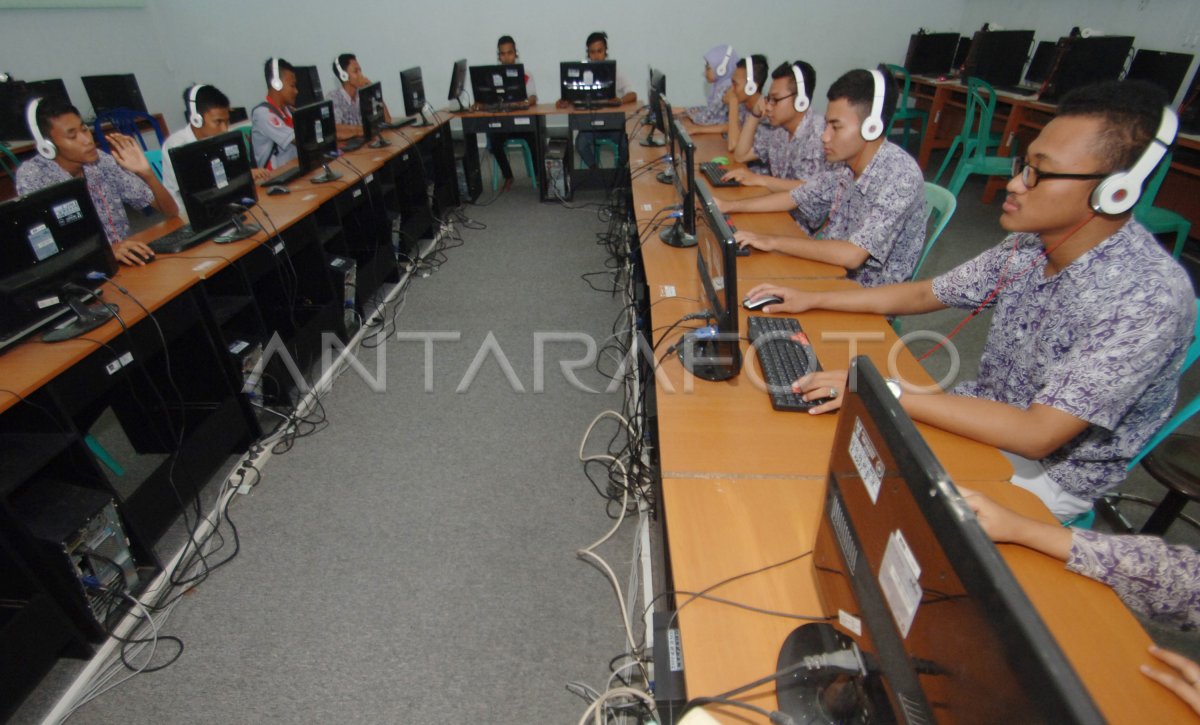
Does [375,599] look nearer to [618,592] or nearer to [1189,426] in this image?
[618,592]

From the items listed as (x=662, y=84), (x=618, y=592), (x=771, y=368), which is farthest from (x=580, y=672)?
(x=662, y=84)

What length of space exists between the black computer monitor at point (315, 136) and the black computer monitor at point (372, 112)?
1.97 ft

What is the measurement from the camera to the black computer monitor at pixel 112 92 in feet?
16.5

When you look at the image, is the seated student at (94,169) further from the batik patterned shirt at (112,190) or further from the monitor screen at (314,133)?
the monitor screen at (314,133)

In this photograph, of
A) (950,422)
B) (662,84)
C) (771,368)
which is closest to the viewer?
(950,422)

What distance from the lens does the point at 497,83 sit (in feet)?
16.5

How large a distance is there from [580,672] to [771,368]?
3.12ft

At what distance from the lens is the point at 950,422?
1210 mm

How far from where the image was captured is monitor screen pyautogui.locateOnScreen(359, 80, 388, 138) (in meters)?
3.78

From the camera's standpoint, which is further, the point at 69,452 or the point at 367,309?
the point at 367,309

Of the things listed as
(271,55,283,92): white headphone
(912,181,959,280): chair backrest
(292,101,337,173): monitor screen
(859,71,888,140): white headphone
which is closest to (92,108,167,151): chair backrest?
(271,55,283,92): white headphone

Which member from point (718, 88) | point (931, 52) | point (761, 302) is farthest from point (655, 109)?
point (931, 52)

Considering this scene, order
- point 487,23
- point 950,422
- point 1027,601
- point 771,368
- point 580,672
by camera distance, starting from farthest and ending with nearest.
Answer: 1. point 487,23
2. point 580,672
3. point 771,368
4. point 950,422
5. point 1027,601

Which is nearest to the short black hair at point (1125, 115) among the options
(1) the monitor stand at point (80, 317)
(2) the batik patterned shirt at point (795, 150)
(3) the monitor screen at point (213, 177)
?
(2) the batik patterned shirt at point (795, 150)
